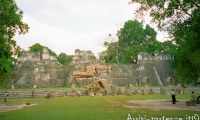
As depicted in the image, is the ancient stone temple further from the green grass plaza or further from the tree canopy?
the green grass plaza

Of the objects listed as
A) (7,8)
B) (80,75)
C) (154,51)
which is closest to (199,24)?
(7,8)

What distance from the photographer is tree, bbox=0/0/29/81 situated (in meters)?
13.8

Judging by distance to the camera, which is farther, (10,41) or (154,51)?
(154,51)

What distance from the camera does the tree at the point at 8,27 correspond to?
13797mm

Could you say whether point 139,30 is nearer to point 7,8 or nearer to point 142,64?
point 142,64

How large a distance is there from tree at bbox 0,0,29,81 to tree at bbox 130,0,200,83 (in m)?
8.51

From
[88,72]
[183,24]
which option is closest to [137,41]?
[88,72]

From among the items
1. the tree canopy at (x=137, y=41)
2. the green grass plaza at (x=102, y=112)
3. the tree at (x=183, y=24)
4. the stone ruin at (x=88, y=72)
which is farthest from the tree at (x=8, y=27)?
the tree canopy at (x=137, y=41)

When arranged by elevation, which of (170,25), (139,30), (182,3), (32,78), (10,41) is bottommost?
(32,78)

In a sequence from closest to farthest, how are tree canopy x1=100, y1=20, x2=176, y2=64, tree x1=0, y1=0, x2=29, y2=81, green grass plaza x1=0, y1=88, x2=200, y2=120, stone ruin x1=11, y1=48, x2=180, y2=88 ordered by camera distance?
1. green grass plaza x1=0, y1=88, x2=200, y2=120
2. tree x1=0, y1=0, x2=29, y2=81
3. stone ruin x1=11, y1=48, x2=180, y2=88
4. tree canopy x1=100, y1=20, x2=176, y2=64

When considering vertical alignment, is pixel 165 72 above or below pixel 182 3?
below

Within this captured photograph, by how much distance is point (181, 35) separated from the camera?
49.8 ft

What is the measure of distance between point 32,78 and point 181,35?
118ft

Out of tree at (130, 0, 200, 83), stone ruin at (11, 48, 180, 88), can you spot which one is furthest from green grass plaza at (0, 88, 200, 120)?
stone ruin at (11, 48, 180, 88)
